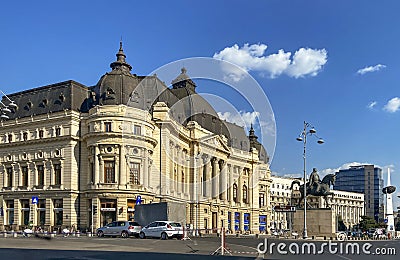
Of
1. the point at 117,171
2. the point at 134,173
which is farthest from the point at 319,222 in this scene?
the point at 117,171

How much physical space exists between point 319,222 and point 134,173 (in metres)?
30.3

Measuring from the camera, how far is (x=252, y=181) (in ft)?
482

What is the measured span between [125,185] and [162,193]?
1001 centimetres

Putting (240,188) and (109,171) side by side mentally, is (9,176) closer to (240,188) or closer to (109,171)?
(109,171)

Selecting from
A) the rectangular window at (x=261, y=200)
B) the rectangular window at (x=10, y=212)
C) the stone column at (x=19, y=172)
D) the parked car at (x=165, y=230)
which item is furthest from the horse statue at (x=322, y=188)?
the rectangular window at (x=261, y=200)

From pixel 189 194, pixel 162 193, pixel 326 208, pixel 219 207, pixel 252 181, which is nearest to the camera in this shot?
pixel 326 208

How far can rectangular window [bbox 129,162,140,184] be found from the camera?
83.2 metres

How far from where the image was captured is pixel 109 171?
272 ft

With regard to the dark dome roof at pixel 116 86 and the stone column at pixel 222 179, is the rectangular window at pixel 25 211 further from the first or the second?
the stone column at pixel 222 179

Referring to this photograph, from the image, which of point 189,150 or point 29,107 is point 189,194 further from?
point 29,107

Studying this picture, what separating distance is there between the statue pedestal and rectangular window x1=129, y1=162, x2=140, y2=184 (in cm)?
2696

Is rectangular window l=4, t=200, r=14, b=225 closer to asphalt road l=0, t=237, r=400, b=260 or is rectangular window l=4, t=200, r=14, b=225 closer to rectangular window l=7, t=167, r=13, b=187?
rectangular window l=7, t=167, r=13, b=187

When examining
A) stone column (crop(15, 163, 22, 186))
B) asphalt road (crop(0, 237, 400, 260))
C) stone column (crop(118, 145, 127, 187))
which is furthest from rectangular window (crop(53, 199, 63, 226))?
asphalt road (crop(0, 237, 400, 260))

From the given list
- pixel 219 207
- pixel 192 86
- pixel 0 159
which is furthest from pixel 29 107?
pixel 219 207
